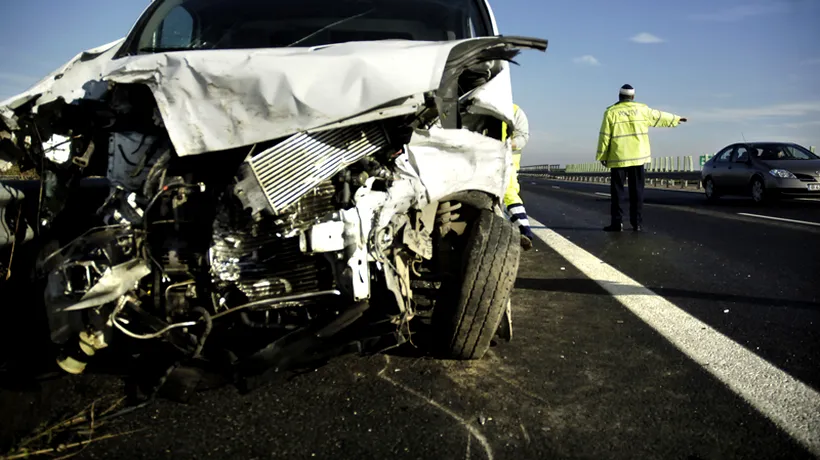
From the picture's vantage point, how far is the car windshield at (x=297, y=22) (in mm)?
4238

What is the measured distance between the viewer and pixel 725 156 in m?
16.2

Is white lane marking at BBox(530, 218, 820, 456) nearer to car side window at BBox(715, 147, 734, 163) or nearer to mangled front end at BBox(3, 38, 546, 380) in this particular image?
mangled front end at BBox(3, 38, 546, 380)

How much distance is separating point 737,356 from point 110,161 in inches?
123

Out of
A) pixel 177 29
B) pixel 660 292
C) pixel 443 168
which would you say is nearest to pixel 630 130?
pixel 660 292

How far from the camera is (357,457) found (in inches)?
94.0

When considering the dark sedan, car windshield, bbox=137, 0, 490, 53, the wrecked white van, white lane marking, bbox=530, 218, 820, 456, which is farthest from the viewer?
the dark sedan

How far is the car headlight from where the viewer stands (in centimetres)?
1397

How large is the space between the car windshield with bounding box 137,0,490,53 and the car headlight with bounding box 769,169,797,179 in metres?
11.7

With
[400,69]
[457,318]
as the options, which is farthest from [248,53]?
[457,318]

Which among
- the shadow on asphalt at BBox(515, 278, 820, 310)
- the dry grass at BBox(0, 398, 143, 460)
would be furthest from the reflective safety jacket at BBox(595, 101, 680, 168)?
the dry grass at BBox(0, 398, 143, 460)

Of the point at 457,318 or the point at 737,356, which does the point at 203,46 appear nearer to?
the point at 457,318

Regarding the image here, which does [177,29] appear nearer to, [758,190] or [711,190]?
[758,190]

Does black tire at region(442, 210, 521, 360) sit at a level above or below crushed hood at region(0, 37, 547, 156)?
below

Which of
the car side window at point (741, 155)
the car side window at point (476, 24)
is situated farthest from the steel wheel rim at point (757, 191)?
the car side window at point (476, 24)
